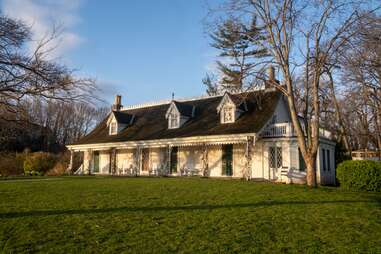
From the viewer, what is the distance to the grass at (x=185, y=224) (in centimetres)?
575

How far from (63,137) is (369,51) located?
4883 cm

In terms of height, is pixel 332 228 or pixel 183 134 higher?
pixel 183 134

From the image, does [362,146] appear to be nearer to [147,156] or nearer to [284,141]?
[284,141]

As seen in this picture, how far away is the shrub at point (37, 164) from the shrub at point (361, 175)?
24614 mm

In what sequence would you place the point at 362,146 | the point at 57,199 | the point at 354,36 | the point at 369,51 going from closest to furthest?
1. the point at 57,199
2. the point at 354,36
3. the point at 369,51
4. the point at 362,146

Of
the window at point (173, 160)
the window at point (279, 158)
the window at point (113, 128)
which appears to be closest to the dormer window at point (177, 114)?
the window at point (173, 160)

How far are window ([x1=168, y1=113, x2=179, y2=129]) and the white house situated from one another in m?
0.08

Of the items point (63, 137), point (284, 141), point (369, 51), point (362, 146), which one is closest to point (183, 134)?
point (284, 141)

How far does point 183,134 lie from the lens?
916 inches

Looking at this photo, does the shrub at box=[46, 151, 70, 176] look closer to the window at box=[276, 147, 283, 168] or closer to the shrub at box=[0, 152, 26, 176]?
the shrub at box=[0, 152, 26, 176]

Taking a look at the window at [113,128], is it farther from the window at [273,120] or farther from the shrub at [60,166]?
the window at [273,120]

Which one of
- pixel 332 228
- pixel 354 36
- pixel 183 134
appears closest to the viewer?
pixel 332 228

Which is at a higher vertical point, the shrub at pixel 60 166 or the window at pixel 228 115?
the window at pixel 228 115

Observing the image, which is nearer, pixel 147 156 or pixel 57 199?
pixel 57 199
